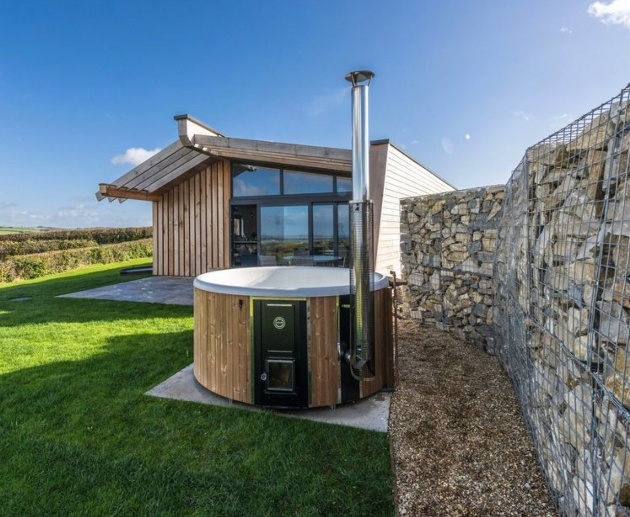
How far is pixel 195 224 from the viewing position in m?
9.70

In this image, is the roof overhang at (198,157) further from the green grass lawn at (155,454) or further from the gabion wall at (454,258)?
the green grass lawn at (155,454)

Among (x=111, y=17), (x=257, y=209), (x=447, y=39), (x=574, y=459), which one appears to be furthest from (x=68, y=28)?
(x=574, y=459)

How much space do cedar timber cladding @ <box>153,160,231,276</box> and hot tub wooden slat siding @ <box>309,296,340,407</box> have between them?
6908mm

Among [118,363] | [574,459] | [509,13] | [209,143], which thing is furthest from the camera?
[209,143]

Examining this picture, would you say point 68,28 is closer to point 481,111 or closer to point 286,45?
point 286,45

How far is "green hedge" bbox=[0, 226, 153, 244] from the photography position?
1692cm

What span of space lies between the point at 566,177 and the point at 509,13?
15.0 ft

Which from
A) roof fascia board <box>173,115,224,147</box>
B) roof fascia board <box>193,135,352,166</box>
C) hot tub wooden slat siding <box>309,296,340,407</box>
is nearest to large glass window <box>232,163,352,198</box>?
roof fascia board <box>193,135,352,166</box>

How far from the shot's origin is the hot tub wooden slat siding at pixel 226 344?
277 cm

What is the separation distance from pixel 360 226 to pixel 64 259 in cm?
1449

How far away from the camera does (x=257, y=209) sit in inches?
336

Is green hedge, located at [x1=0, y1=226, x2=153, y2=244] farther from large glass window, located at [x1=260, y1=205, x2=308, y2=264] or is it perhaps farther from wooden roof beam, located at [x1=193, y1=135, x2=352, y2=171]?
wooden roof beam, located at [x1=193, y1=135, x2=352, y2=171]

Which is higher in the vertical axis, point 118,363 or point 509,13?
point 509,13

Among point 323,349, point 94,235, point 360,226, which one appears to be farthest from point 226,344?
point 94,235
